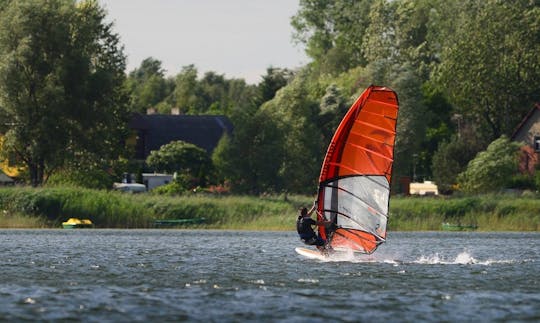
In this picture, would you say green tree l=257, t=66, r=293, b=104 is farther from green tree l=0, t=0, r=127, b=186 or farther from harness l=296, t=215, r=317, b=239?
harness l=296, t=215, r=317, b=239

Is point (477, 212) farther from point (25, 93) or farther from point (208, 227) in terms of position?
point (25, 93)

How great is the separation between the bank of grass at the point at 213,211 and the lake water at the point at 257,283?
1097 cm

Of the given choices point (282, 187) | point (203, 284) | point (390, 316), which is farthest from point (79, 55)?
point (390, 316)

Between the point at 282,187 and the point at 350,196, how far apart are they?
40126 mm

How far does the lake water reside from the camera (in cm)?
2511

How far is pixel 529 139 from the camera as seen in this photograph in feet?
290

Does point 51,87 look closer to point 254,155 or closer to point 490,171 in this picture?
point 254,155

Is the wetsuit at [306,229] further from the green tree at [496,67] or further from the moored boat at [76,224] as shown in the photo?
the green tree at [496,67]

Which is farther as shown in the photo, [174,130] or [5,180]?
[174,130]

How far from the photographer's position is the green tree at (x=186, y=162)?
3386 inches

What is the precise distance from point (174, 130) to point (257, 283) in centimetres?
7847

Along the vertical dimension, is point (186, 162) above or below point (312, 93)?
below

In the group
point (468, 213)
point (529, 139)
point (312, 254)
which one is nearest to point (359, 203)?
point (312, 254)

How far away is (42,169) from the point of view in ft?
242
